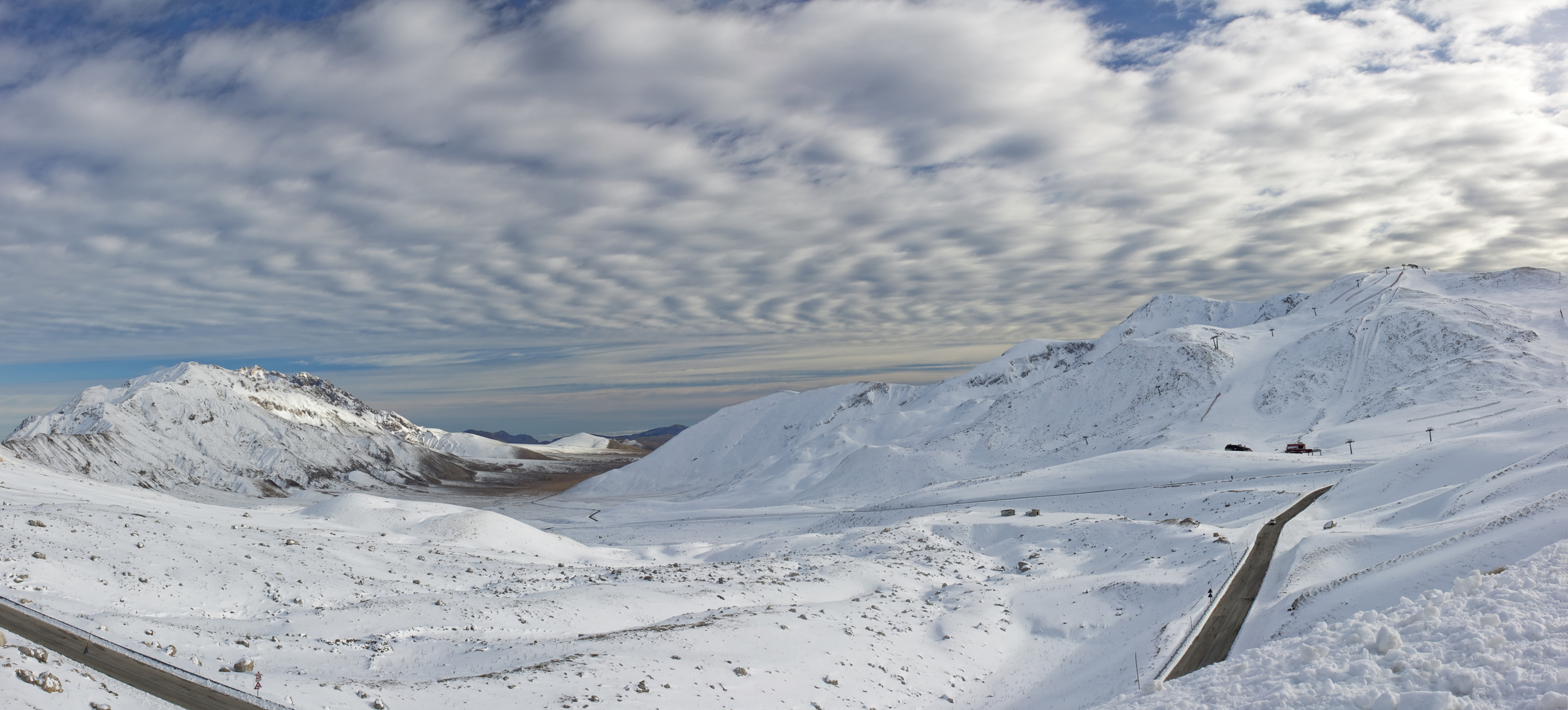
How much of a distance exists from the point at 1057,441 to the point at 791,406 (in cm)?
8632

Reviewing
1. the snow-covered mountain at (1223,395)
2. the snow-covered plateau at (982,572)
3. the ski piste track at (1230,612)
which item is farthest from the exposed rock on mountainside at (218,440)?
the ski piste track at (1230,612)

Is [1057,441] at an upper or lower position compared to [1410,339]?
lower

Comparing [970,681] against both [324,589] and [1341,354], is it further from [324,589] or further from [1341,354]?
[1341,354]

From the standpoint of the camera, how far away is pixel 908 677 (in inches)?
877

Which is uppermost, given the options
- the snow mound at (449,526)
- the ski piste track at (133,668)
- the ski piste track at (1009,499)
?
the ski piste track at (133,668)

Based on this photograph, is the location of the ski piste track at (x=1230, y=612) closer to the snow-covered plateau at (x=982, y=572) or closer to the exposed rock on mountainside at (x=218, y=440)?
the snow-covered plateau at (x=982, y=572)

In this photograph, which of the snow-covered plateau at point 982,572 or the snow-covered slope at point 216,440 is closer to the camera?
the snow-covered plateau at point 982,572

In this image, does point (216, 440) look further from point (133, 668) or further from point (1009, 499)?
point (133, 668)

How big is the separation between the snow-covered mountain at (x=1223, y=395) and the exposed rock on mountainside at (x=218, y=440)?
52.9 metres

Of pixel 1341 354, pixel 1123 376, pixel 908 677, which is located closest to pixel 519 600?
pixel 908 677

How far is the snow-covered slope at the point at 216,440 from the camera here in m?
121

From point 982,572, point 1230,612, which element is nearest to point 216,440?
point 982,572

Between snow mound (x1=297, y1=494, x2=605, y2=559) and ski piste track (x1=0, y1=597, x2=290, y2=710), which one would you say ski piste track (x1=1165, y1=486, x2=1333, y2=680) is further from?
snow mound (x1=297, y1=494, x2=605, y2=559)

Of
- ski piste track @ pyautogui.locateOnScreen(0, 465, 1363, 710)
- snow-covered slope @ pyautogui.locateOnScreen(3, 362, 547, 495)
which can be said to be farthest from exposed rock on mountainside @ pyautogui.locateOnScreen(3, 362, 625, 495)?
ski piste track @ pyautogui.locateOnScreen(0, 465, 1363, 710)
